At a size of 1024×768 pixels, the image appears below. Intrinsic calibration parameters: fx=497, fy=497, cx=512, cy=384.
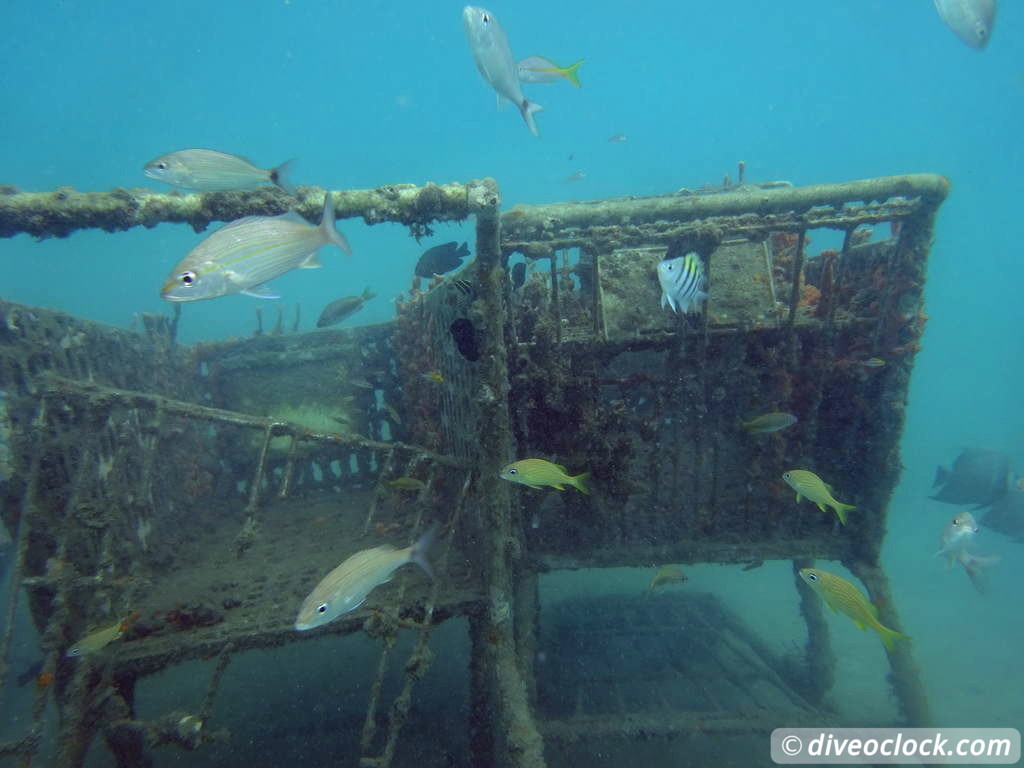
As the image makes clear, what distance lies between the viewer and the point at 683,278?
12.1 feet

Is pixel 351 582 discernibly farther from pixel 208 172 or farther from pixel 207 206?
pixel 208 172

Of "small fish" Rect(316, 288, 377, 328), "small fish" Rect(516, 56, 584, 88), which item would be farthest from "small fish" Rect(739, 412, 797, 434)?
"small fish" Rect(316, 288, 377, 328)

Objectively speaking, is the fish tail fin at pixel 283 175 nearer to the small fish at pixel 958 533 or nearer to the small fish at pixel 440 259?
the small fish at pixel 440 259

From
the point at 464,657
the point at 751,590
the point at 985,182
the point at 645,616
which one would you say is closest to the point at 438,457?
the point at 464,657

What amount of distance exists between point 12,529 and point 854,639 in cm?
1493

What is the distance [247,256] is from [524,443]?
2767 mm

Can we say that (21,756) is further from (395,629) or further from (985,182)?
(985,182)

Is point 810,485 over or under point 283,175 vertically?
under

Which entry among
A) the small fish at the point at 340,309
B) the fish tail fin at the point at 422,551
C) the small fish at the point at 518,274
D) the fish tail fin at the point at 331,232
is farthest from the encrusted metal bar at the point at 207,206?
the small fish at the point at 340,309

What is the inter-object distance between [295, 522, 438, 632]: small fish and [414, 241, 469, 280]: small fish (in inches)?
155

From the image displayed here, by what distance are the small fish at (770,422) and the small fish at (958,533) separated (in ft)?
13.6

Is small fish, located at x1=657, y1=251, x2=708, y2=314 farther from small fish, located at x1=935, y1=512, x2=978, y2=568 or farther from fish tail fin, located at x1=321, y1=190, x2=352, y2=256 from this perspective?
small fish, located at x1=935, y1=512, x2=978, y2=568

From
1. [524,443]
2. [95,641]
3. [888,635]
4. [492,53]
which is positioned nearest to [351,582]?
[95,641]

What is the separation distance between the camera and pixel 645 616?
835 centimetres
